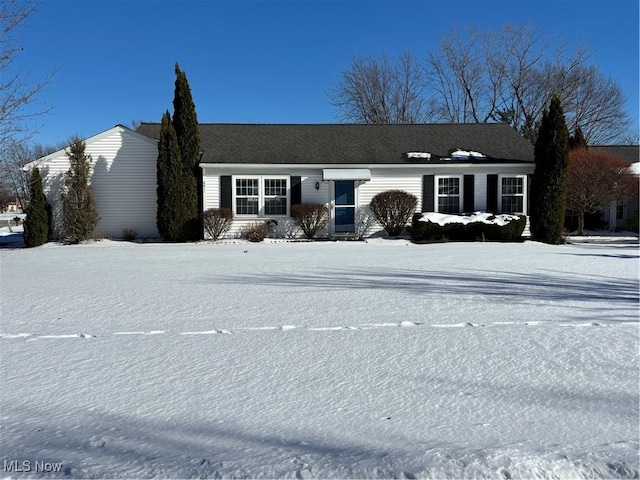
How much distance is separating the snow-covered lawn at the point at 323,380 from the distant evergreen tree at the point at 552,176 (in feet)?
31.1

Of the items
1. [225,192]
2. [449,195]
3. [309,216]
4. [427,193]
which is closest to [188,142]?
[225,192]

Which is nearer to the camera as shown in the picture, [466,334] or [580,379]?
[580,379]

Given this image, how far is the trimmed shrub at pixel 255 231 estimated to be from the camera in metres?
16.5

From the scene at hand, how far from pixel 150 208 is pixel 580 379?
16.7 meters

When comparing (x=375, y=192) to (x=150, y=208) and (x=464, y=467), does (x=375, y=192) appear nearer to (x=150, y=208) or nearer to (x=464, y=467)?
(x=150, y=208)

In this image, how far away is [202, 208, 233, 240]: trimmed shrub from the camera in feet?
54.2

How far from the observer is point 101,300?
21.2 ft

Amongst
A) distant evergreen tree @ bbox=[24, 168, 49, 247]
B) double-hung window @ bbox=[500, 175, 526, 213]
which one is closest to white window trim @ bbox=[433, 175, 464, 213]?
double-hung window @ bbox=[500, 175, 526, 213]

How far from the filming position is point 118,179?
57.8ft

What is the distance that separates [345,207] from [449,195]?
392cm

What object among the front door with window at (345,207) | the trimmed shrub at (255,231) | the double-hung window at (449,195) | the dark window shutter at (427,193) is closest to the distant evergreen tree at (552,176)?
the double-hung window at (449,195)

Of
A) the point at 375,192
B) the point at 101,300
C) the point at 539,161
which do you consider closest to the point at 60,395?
the point at 101,300

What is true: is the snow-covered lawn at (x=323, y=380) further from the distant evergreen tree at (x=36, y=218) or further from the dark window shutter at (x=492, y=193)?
the dark window shutter at (x=492, y=193)

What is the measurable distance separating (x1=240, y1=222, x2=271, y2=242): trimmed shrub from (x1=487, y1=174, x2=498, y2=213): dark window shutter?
26.9 ft
